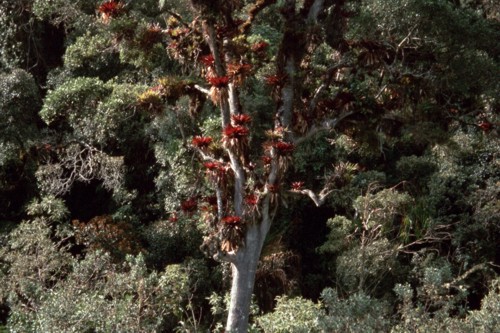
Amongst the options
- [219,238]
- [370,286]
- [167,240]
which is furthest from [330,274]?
[219,238]

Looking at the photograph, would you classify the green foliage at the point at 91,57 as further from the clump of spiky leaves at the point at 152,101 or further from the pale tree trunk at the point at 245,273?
the pale tree trunk at the point at 245,273

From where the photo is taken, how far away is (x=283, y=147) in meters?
6.95

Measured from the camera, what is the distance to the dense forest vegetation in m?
7.30

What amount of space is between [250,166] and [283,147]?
47 cm

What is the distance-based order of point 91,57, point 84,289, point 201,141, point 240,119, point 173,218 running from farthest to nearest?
point 91,57
point 173,218
point 84,289
point 201,141
point 240,119

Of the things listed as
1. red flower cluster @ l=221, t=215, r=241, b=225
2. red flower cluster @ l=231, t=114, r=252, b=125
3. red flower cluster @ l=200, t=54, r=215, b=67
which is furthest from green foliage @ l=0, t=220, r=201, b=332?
red flower cluster @ l=200, t=54, r=215, b=67

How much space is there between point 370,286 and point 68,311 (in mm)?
4032

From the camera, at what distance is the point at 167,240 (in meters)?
10.5

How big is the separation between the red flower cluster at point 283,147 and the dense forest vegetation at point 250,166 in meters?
0.02

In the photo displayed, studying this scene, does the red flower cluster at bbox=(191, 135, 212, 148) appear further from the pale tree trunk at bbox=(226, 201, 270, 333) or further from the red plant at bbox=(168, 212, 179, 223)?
the red plant at bbox=(168, 212, 179, 223)

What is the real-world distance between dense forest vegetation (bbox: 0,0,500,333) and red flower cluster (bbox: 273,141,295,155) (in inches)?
0.8

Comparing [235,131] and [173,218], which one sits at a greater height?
[235,131]

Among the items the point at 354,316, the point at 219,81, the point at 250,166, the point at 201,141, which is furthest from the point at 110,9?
the point at 354,316

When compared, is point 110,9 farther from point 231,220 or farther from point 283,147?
point 231,220
